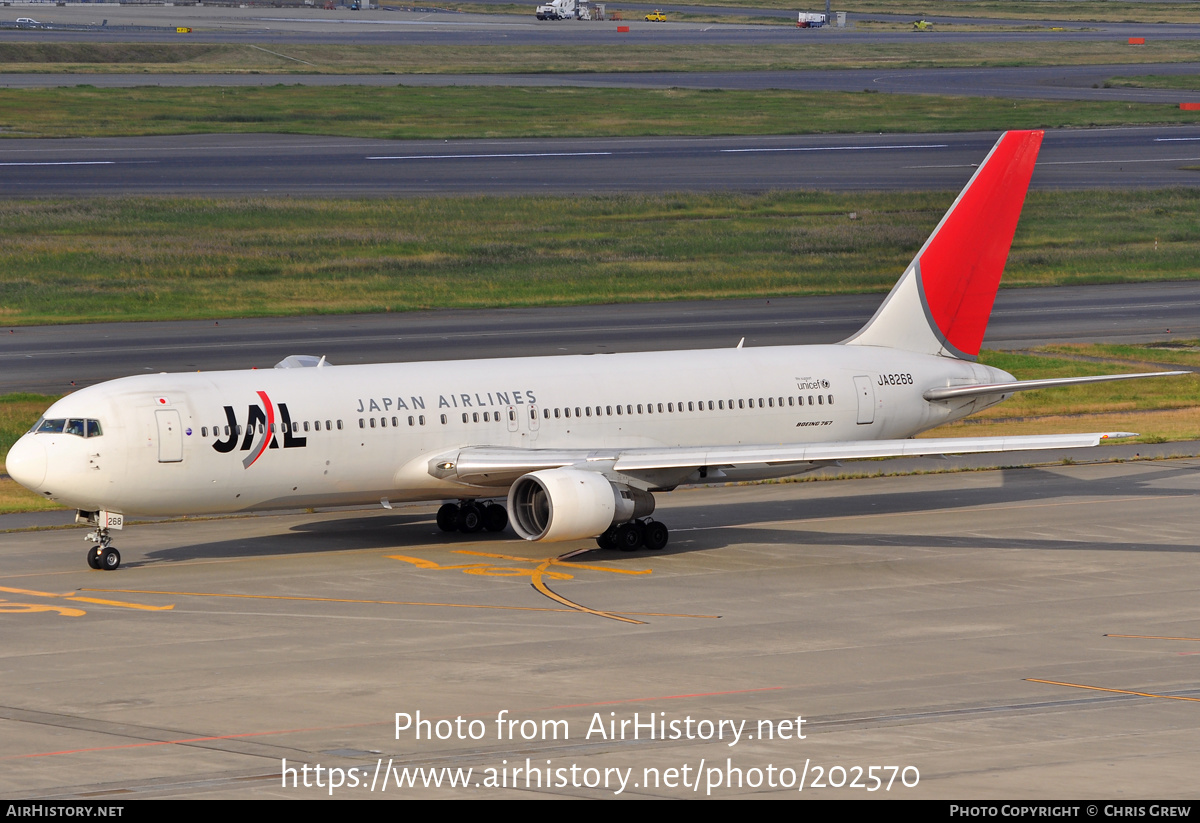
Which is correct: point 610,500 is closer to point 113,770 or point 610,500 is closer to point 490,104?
point 113,770

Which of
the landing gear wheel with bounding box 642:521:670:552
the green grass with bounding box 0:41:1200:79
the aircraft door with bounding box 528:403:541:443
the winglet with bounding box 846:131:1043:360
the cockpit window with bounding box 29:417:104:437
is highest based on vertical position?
the green grass with bounding box 0:41:1200:79

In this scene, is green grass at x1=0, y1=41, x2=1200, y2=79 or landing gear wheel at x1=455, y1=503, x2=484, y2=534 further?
green grass at x1=0, y1=41, x2=1200, y2=79

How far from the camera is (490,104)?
15200cm

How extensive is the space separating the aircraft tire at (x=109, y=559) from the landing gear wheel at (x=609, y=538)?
1133 centimetres

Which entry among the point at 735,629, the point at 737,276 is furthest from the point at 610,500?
the point at 737,276

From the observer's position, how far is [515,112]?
147 meters

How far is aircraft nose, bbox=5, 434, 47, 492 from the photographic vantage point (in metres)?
36.8

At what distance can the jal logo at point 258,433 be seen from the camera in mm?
37750

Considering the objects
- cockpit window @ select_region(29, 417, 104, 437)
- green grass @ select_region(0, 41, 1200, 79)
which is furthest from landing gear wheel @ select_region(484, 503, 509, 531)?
green grass @ select_region(0, 41, 1200, 79)

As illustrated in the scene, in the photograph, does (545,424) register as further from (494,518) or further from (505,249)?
(505,249)

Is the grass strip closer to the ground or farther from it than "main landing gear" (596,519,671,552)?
farther from it

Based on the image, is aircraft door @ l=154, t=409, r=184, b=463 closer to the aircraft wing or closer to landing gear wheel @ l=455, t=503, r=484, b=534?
the aircraft wing

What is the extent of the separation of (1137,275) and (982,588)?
60.4m

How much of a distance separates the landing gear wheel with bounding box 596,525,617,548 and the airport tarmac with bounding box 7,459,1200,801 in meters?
0.52
